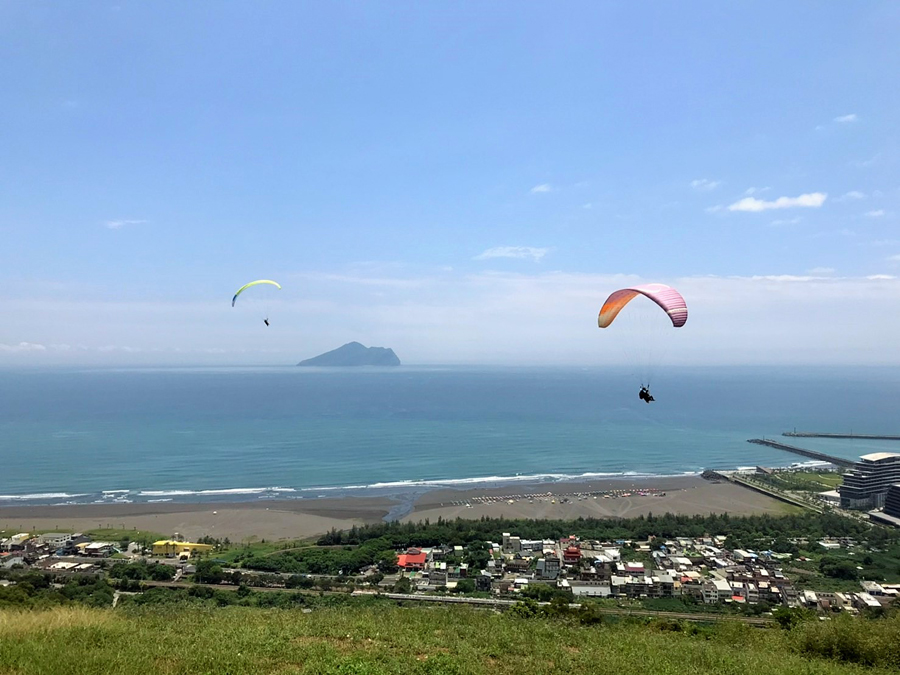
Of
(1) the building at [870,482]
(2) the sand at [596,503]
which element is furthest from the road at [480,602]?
(1) the building at [870,482]

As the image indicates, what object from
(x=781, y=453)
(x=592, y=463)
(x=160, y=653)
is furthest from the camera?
(x=781, y=453)

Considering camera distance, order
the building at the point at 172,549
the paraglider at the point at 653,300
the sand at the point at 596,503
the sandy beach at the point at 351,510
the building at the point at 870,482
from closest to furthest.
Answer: the paraglider at the point at 653,300
the building at the point at 172,549
the sandy beach at the point at 351,510
the sand at the point at 596,503
the building at the point at 870,482

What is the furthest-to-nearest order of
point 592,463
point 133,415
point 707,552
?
1. point 133,415
2. point 592,463
3. point 707,552

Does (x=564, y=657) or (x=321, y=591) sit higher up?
(x=564, y=657)

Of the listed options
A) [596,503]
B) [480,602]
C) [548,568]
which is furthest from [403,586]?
[596,503]

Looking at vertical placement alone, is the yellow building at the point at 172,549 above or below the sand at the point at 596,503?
above

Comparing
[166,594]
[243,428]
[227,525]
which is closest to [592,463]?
[227,525]

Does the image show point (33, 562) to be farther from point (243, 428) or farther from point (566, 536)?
point (243, 428)

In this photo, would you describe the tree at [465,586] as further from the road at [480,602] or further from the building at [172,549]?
the building at [172,549]
